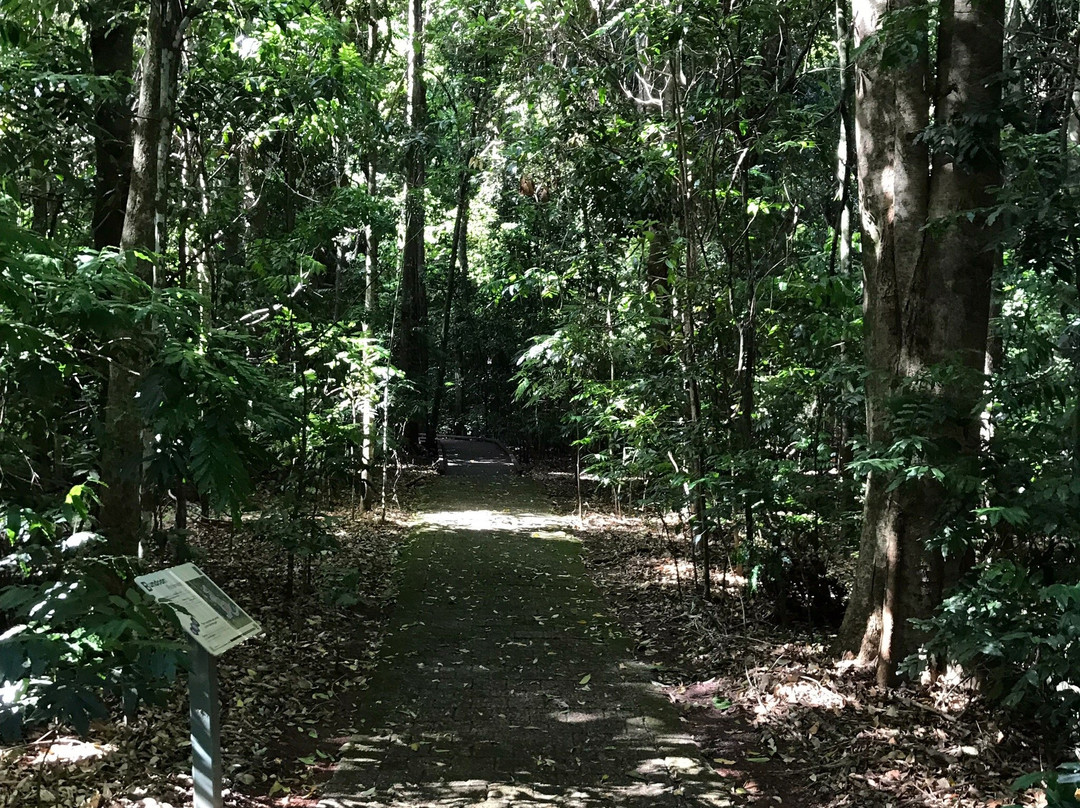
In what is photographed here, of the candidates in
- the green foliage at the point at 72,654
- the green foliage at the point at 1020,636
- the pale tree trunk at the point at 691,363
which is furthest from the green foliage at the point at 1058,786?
the pale tree trunk at the point at 691,363

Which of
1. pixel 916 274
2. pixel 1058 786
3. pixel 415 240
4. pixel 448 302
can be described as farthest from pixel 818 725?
pixel 448 302

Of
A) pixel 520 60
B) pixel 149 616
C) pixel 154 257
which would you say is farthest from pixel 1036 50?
pixel 520 60

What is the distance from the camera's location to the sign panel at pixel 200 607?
11.3ft

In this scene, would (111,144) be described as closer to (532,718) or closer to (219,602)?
(219,602)

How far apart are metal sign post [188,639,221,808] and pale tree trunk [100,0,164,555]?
6.39 ft

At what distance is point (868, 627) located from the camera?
575 centimetres

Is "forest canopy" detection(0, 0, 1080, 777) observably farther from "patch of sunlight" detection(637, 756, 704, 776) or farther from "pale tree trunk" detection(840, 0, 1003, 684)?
"patch of sunlight" detection(637, 756, 704, 776)

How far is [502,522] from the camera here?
44.3 ft

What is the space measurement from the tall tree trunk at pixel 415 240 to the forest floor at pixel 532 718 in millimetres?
5255

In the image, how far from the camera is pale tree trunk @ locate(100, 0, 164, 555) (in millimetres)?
5160

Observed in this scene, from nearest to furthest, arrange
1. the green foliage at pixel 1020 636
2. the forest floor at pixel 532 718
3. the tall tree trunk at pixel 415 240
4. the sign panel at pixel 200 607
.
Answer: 1. the sign panel at pixel 200 607
2. the green foliage at pixel 1020 636
3. the forest floor at pixel 532 718
4. the tall tree trunk at pixel 415 240

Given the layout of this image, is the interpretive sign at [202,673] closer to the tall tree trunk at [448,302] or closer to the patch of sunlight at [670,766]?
the patch of sunlight at [670,766]

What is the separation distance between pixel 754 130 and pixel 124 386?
586cm

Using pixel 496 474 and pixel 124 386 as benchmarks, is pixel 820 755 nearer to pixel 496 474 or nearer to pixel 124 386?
pixel 124 386
